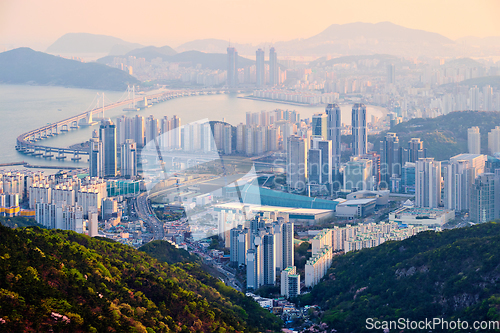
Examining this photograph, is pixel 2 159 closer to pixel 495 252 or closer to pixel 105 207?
pixel 105 207

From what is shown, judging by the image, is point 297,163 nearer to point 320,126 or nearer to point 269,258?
point 320,126

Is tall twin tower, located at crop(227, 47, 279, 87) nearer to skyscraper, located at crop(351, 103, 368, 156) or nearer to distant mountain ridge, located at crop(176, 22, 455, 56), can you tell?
distant mountain ridge, located at crop(176, 22, 455, 56)

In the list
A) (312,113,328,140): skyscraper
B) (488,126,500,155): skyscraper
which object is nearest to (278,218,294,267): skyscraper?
(312,113,328,140): skyscraper

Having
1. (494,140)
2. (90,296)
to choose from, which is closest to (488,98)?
(494,140)

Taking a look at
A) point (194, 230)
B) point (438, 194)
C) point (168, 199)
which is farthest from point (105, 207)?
point (438, 194)

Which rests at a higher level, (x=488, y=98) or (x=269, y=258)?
(x=488, y=98)

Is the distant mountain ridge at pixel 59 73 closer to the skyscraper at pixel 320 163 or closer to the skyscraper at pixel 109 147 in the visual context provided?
the skyscraper at pixel 109 147

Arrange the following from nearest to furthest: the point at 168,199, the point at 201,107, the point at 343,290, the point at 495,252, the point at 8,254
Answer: the point at 8,254 < the point at 495,252 < the point at 343,290 < the point at 168,199 < the point at 201,107
